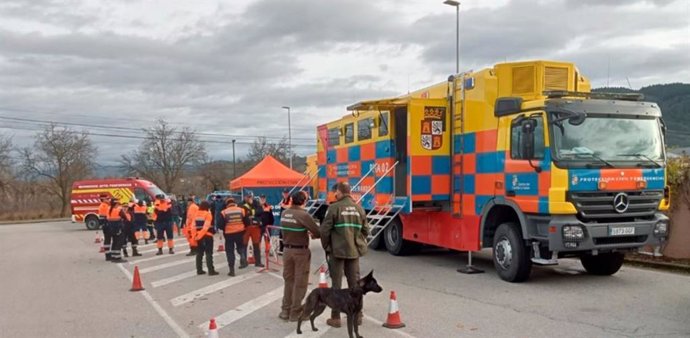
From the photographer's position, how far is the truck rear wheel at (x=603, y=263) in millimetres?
10680

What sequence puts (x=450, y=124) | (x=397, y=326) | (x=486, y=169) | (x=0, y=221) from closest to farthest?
(x=397, y=326) < (x=486, y=169) < (x=450, y=124) < (x=0, y=221)

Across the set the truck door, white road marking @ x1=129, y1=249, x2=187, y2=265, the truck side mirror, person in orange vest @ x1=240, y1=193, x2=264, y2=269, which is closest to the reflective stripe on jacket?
person in orange vest @ x1=240, y1=193, x2=264, y2=269

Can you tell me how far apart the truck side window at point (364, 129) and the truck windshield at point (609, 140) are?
536 cm

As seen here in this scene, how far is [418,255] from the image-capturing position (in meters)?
14.5

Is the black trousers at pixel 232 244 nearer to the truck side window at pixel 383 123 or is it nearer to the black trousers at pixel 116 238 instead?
the truck side window at pixel 383 123

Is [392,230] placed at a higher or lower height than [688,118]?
lower

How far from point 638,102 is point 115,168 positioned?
65000 millimetres

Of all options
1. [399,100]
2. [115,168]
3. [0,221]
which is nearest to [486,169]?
[399,100]

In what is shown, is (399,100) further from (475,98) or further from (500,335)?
(500,335)

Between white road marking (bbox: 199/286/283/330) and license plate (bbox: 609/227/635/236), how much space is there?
5400mm

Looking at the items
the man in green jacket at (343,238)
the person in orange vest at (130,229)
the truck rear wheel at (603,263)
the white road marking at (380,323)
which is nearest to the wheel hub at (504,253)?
the truck rear wheel at (603,263)

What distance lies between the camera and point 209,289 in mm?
10430

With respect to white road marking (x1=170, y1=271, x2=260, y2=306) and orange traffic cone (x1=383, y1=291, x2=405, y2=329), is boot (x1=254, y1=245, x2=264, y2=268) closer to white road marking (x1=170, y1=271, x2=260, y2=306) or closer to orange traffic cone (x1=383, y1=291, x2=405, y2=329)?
white road marking (x1=170, y1=271, x2=260, y2=306)

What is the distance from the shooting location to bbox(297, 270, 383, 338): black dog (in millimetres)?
6555
